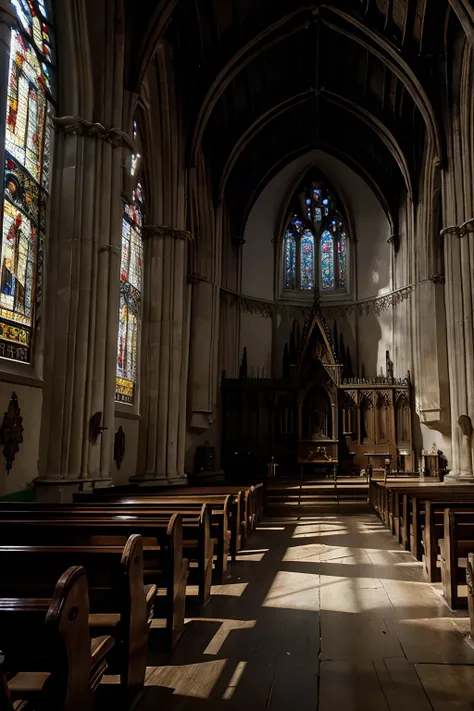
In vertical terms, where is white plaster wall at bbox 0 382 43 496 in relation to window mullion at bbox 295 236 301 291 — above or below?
below

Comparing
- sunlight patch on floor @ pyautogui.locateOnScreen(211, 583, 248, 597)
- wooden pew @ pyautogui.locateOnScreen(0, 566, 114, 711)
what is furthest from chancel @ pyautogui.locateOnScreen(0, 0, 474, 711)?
sunlight patch on floor @ pyautogui.locateOnScreen(211, 583, 248, 597)

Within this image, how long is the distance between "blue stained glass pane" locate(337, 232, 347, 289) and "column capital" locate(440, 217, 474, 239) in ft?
38.0

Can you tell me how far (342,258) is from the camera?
2808cm

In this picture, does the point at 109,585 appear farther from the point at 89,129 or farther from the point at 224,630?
the point at 89,129

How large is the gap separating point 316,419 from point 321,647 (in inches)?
726

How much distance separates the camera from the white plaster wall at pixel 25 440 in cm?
884

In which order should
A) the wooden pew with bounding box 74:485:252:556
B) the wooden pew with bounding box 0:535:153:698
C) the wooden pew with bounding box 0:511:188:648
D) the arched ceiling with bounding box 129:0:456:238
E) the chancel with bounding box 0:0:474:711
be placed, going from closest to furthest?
the wooden pew with bounding box 0:535:153:698 < the chancel with bounding box 0:0:474:711 < the wooden pew with bounding box 0:511:188:648 < the wooden pew with bounding box 74:485:252:556 < the arched ceiling with bounding box 129:0:456:238

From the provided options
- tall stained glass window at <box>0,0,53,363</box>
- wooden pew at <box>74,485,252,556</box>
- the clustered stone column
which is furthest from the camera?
the clustered stone column

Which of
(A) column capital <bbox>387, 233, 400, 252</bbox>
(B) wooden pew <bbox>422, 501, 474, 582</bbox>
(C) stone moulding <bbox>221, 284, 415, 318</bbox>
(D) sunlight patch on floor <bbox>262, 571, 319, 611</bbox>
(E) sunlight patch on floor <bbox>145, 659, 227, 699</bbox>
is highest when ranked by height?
(A) column capital <bbox>387, 233, 400, 252</bbox>

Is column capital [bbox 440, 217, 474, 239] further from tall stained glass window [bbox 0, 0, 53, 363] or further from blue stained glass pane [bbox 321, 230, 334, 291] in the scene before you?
blue stained glass pane [bbox 321, 230, 334, 291]

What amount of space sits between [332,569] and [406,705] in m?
3.95

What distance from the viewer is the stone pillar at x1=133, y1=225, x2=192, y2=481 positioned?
15180 millimetres

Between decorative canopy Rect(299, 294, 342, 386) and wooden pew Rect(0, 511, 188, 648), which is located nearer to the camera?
wooden pew Rect(0, 511, 188, 648)

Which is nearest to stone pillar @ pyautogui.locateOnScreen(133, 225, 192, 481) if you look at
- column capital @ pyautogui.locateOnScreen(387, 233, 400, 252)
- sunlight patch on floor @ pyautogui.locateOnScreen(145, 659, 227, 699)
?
sunlight patch on floor @ pyautogui.locateOnScreen(145, 659, 227, 699)
